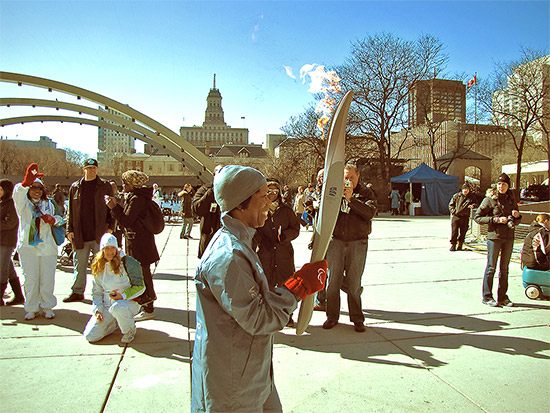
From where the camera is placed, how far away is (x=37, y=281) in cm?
477

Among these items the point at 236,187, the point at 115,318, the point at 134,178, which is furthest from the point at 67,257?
the point at 236,187

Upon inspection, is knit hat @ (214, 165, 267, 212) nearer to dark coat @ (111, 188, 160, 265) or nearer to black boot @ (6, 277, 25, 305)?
dark coat @ (111, 188, 160, 265)

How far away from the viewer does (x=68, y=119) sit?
17.4m

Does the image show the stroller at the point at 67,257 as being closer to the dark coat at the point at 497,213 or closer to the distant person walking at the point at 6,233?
the distant person walking at the point at 6,233

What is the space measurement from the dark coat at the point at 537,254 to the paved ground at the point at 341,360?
1.73ft

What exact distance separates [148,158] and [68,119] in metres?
94.9

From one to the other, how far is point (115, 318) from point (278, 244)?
199 centimetres

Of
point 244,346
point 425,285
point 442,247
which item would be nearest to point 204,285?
point 244,346

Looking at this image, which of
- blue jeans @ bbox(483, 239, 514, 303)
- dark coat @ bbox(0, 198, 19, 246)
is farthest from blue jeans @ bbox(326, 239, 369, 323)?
dark coat @ bbox(0, 198, 19, 246)

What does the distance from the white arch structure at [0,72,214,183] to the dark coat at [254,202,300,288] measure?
34.6 ft

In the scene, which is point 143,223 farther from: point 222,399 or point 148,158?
point 148,158

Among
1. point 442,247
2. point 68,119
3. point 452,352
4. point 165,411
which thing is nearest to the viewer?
point 165,411

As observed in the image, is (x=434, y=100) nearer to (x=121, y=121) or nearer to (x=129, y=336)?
(x=121, y=121)

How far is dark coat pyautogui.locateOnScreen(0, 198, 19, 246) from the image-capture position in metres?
5.07
